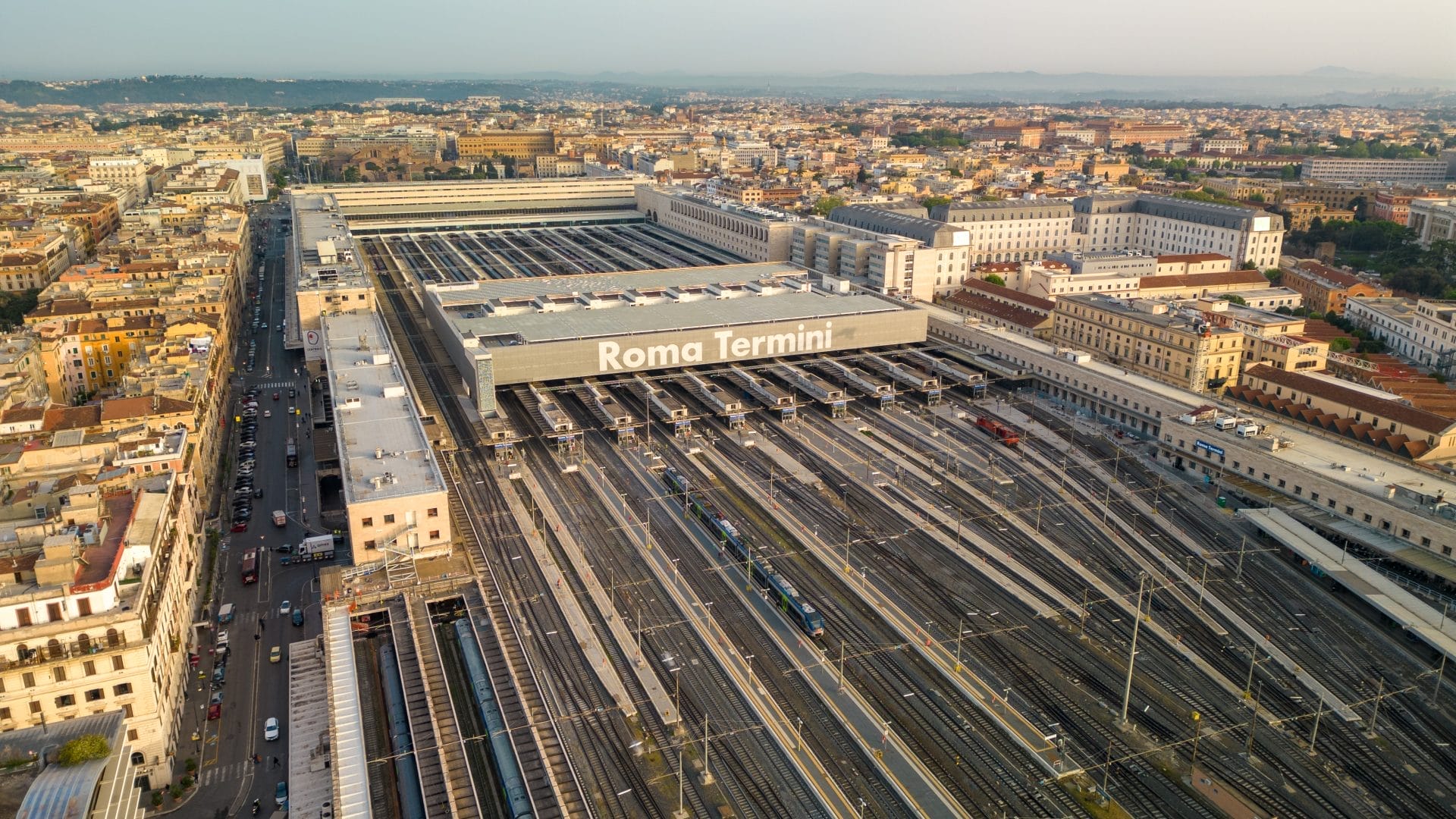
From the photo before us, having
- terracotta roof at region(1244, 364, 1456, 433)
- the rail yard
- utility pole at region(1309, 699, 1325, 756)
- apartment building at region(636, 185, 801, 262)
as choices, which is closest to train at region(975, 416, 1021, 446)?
the rail yard

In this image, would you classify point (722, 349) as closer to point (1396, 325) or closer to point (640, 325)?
A: point (640, 325)

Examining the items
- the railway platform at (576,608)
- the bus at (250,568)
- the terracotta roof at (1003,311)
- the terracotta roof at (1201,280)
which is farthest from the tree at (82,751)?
the terracotta roof at (1201,280)

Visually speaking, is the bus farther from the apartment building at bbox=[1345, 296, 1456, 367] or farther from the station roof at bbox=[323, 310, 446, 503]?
the apartment building at bbox=[1345, 296, 1456, 367]

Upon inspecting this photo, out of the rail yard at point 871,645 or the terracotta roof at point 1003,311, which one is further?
the terracotta roof at point 1003,311

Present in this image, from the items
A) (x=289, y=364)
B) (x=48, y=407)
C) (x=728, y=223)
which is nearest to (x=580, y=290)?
(x=289, y=364)

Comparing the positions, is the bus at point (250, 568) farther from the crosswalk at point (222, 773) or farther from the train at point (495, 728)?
the crosswalk at point (222, 773)

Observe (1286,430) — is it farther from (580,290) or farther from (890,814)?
(580,290)
